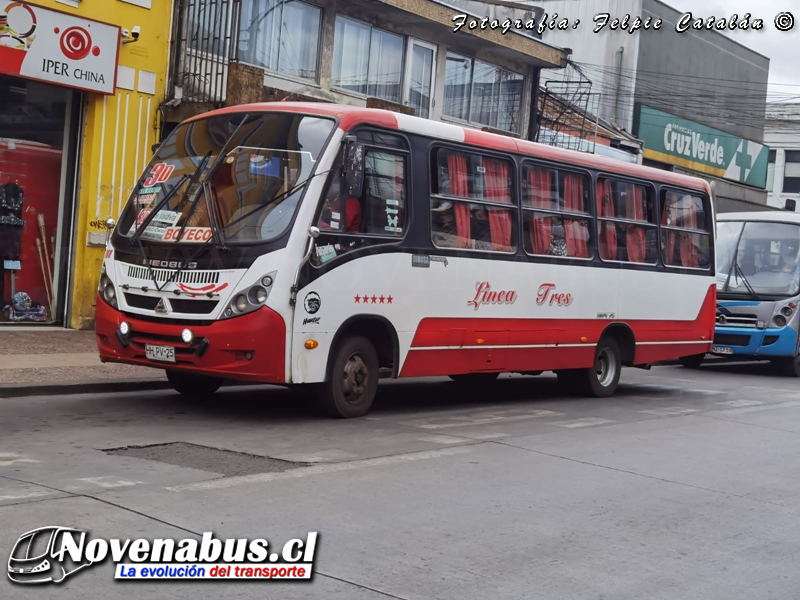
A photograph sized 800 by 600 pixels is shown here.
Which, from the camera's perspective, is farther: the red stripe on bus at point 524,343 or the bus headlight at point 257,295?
the red stripe on bus at point 524,343

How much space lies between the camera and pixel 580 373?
46.1 feet

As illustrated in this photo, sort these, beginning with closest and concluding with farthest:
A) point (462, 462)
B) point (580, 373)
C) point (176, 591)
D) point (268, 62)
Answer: point (176, 591), point (462, 462), point (580, 373), point (268, 62)

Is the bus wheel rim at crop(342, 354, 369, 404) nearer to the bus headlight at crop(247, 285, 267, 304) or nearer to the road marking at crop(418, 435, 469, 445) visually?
the road marking at crop(418, 435, 469, 445)

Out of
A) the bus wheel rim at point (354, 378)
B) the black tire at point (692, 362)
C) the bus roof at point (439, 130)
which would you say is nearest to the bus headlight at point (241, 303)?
the bus wheel rim at point (354, 378)

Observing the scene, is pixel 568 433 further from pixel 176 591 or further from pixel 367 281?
pixel 176 591

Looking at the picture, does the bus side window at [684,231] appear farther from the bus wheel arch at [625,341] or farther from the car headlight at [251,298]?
the car headlight at [251,298]

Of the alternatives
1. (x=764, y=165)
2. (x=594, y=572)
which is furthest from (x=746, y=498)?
(x=764, y=165)

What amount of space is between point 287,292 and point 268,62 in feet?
34.5

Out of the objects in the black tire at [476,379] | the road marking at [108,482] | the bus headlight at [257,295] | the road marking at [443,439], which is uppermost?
the bus headlight at [257,295]

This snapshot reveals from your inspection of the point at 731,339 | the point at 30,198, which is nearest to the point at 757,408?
the point at 731,339

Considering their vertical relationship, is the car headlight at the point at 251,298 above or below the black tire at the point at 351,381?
above

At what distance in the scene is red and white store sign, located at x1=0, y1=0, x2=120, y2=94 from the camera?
14.9 m

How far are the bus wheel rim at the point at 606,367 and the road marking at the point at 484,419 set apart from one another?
2.01 metres

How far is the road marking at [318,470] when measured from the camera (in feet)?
23.0
